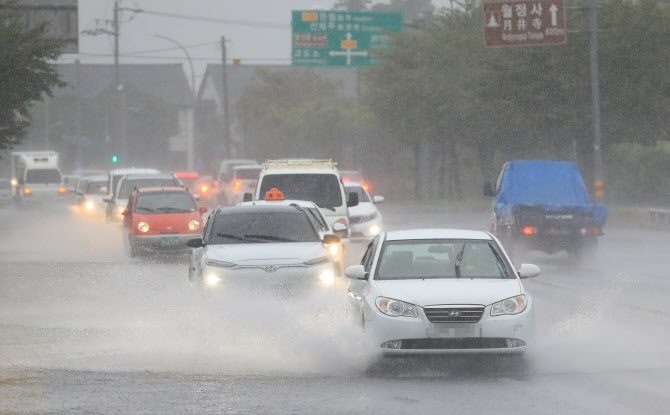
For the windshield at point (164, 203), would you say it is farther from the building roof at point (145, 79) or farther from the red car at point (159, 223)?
the building roof at point (145, 79)

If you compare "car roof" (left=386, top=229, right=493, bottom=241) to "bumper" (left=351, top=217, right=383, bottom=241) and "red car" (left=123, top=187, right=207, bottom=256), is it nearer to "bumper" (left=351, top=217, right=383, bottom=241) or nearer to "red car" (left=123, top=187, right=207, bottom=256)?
"red car" (left=123, top=187, right=207, bottom=256)

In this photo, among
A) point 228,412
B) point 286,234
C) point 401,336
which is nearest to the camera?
point 228,412

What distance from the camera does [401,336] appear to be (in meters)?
10.7

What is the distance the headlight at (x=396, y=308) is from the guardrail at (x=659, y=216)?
93.0ft

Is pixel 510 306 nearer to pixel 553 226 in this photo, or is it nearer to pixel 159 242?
pixel 553 226

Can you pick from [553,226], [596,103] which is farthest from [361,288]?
[596,103]

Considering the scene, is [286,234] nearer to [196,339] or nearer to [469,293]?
[196,339]

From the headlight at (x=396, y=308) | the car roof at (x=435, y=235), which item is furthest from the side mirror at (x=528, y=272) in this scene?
the headlight at (x=396, y=308)

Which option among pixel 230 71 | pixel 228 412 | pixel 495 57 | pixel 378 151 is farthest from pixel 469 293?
→ pixel 230 71

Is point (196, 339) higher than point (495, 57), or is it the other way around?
point (495, 57)

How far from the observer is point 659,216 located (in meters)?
38.0

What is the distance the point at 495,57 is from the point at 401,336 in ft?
119

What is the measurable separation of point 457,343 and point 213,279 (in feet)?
16.2

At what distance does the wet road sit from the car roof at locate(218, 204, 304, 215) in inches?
53.3
